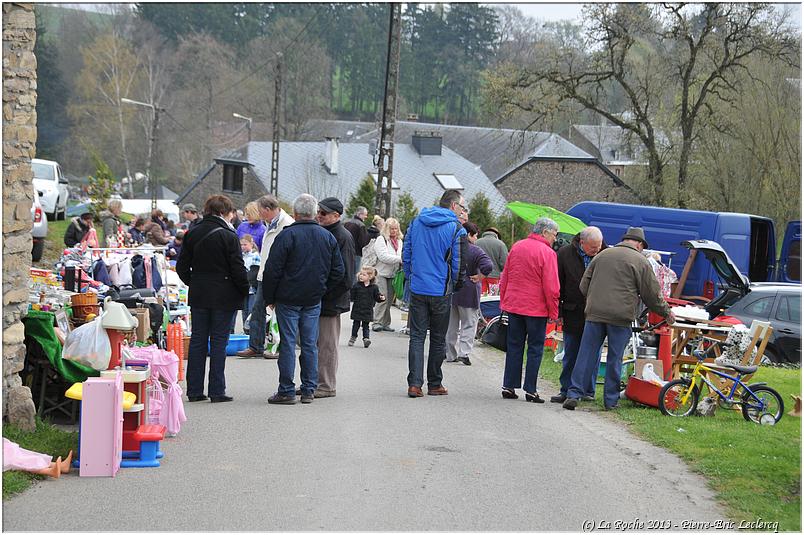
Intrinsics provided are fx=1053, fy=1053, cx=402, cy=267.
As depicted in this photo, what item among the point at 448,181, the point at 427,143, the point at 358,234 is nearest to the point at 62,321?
the point at 358,234

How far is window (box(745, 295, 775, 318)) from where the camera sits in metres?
16.6

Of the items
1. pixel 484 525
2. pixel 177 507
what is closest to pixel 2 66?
pixel 177 507

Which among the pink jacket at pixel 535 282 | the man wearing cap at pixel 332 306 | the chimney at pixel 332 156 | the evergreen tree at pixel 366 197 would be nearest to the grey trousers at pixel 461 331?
the pink jacket at pixel 535 282

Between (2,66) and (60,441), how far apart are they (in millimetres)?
2831

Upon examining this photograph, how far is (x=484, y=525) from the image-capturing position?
630cm

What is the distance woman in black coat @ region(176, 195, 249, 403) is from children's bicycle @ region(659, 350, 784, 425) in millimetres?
4334

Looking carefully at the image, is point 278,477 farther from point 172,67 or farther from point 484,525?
point 172,67

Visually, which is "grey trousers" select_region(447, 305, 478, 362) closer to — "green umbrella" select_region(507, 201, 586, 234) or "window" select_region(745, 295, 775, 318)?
"green umbrella" select_region(507, 201, 586, 234)

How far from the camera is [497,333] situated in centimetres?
1622

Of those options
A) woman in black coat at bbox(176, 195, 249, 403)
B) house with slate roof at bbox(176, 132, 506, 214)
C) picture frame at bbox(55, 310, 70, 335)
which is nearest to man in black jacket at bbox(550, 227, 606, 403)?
woman in black coat at bbox(176, 195, 249, 403)

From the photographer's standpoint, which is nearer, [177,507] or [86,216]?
[177,507]

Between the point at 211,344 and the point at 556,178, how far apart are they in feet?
175

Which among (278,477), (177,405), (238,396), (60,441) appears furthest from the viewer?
(238,396)

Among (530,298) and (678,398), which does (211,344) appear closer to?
(530,298)
